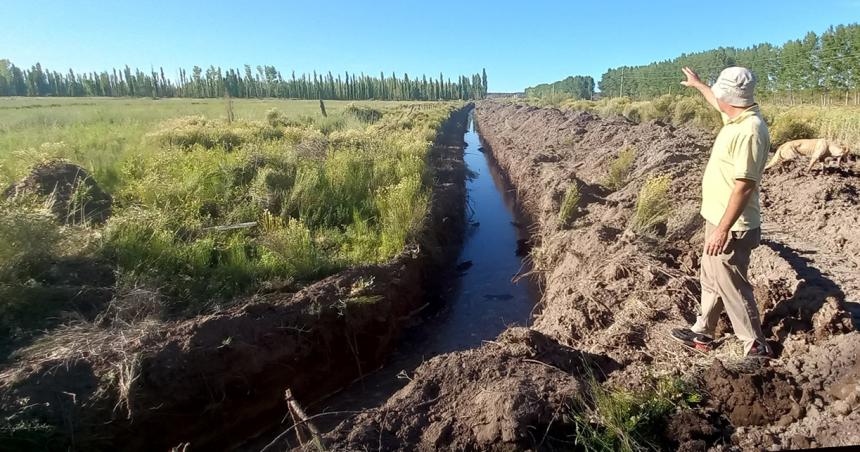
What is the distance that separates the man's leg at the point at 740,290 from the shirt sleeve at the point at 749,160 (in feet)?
1.72

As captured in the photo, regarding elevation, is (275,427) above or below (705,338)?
below

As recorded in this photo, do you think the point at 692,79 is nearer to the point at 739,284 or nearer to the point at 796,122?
the point at 739,284

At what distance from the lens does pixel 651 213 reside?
6.31m

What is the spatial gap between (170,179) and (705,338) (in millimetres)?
8965

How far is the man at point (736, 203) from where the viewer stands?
2785mm

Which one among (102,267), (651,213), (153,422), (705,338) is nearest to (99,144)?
(102,267)

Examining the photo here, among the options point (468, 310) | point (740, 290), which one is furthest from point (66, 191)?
point (740, 290)

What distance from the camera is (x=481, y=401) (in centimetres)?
312

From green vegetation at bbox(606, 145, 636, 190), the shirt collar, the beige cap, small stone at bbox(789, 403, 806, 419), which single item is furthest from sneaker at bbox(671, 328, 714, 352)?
Answer: green vegetation at bbox(606, 145, 636, 190)

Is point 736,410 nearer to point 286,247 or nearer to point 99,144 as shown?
point 286,247

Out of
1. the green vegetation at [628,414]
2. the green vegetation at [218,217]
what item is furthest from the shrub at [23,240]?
the green vegetation at [628,414]

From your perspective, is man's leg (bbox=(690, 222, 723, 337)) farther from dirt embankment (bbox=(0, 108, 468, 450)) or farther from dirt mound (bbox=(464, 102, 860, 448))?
dirt embankment (bbox=(0, 108, 468, 450))

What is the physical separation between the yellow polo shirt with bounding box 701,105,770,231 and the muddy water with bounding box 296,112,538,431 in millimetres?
2732

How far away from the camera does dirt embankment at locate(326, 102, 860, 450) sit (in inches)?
107
